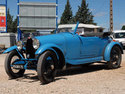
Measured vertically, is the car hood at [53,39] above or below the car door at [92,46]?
above

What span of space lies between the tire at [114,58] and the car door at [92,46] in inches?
18.0

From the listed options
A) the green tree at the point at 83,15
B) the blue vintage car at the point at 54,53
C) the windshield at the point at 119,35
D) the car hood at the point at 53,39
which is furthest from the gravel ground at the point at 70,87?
the green tree at the point at 83,15

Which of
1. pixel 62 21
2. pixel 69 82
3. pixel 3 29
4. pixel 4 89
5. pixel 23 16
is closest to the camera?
pixel 4 89

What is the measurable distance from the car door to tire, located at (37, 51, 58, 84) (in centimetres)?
132

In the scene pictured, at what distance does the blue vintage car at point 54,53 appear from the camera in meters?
5.11

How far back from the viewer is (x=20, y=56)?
603 centimetres

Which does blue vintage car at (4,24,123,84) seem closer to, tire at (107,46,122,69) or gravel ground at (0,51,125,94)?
tire at (107,46,122,69)

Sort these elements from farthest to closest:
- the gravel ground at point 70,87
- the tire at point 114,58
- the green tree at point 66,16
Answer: the green tree at point 66,16, the tire at point 114,58, the gravel ground at point 70,87

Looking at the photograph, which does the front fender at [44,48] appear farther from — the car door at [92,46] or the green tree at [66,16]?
the green tree at [66,16]

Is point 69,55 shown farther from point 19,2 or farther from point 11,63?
point 19,2

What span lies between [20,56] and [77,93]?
255 cm

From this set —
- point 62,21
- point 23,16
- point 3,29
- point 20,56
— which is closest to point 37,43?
point 20,56

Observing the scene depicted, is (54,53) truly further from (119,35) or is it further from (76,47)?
(119,35)

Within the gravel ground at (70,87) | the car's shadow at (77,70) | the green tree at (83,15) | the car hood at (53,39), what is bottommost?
the car's shadow at (77,70)
